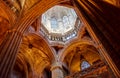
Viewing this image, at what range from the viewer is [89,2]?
9203mm

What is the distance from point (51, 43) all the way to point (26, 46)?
1761mm

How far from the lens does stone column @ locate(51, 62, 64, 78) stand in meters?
13.6

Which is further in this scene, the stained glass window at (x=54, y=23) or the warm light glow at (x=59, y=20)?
the stained glass window at (x=54, y=23)

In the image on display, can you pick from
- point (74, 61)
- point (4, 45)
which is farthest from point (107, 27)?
point (74, 61)

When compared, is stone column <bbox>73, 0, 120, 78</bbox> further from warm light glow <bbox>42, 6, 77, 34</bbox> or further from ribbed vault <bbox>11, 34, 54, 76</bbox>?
warm light glow <bbox>42, 6, 77, 34</bbox>

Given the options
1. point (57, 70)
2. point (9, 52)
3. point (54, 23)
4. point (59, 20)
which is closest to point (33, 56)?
point (57, 70)

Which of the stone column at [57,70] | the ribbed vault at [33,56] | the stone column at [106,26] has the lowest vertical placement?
the stone column at [106,26]

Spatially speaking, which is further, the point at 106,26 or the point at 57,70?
the point at 57,70

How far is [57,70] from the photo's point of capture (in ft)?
45.5

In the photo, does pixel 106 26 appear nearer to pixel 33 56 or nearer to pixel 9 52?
pixel 9 52

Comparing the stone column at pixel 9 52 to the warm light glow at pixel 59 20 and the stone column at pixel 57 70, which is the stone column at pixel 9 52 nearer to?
the stone column at pixel 57 70

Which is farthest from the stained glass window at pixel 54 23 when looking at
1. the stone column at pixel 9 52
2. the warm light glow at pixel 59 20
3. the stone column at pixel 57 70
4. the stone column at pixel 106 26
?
the stone column at pixel 106 26

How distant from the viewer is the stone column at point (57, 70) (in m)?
13.6

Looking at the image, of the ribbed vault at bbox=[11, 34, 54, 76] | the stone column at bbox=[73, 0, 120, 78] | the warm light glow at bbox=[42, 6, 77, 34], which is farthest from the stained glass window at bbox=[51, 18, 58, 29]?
the stone column at bbox=[73, 0, 120, 78]
